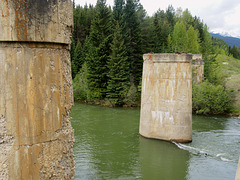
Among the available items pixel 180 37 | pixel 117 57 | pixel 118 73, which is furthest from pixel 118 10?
pixel 180 37

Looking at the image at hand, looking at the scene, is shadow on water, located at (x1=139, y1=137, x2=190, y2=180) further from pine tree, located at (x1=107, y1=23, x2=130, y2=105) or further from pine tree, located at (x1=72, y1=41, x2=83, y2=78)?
pine tree, located at (x1=72, y1=41, x2=83, y2=78)

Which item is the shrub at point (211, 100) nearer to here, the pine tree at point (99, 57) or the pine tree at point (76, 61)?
the pine tree at point (99, 57)

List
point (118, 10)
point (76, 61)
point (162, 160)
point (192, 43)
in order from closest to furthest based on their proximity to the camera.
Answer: point (162, 160)
point (118, 10)
point (76, 61)
point (192, 43)

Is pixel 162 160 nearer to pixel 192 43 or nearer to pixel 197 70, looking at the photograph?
pixel 197 70

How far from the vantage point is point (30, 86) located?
2.63 m

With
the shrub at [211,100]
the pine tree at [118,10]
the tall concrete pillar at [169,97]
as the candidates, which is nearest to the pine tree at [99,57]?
the pine tree at [118,10]

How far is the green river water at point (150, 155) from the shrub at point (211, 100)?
7.07 meters

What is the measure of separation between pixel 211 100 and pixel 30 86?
25051 mm

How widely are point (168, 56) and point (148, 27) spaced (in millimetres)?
26096

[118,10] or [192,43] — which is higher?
[118,10]

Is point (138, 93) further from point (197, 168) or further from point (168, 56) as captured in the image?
point (197, 168)

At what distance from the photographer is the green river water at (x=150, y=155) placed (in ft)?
34.6

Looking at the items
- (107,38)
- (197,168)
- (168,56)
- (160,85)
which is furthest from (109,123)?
(107,38)

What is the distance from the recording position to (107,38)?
32.2m
